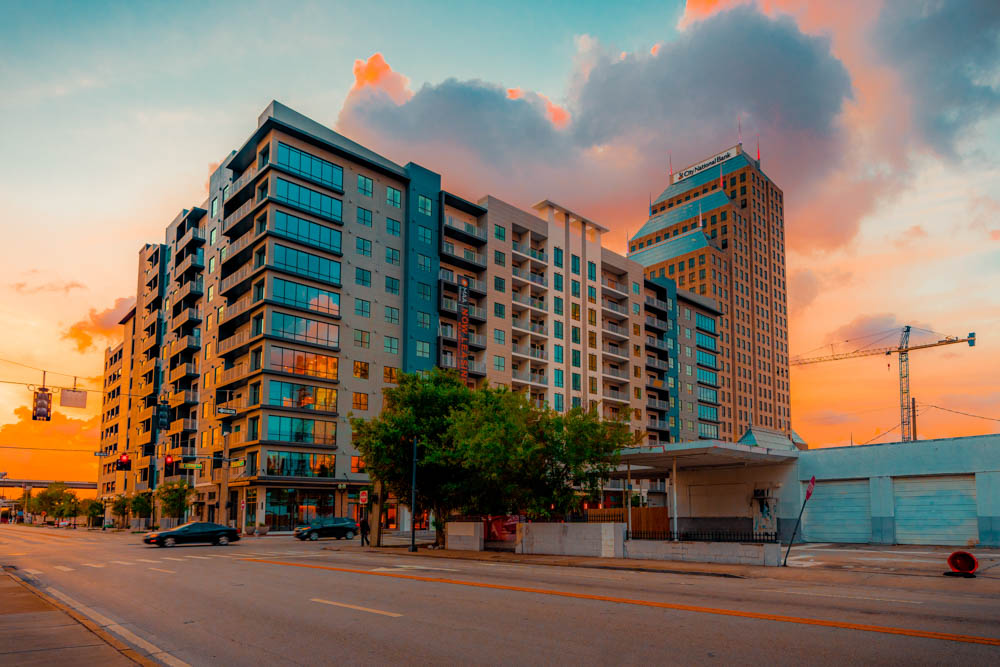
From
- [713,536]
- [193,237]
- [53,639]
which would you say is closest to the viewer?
[53,639]

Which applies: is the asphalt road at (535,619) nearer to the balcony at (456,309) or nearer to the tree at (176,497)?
the balcony at (456,309)

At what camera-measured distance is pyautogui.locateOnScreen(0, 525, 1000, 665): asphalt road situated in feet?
31.6

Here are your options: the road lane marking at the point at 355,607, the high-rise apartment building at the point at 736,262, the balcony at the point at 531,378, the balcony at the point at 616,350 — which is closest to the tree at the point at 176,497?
the balcony at the point at 531,378

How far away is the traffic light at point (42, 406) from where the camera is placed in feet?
114

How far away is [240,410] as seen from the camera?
7094cm

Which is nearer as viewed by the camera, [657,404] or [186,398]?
[186,398]

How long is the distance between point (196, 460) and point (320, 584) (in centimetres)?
7046

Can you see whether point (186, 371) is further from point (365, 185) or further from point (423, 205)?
point (423, 205)

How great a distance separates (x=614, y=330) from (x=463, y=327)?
29477 mm

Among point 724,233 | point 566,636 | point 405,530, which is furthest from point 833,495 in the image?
point 724,233

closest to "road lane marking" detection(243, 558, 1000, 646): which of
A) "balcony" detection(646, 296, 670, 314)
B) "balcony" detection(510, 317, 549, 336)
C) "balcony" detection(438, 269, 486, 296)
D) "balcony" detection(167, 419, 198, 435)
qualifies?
"balcony" detection(438, 269, 486, 296)

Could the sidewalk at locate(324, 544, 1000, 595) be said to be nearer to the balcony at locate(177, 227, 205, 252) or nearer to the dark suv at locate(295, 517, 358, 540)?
the dark suv at locate(295, 517, 358, 540)

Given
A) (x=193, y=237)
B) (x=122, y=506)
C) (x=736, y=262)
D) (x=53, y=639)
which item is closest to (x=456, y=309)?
(x=193, y=237)

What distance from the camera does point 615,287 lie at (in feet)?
341
